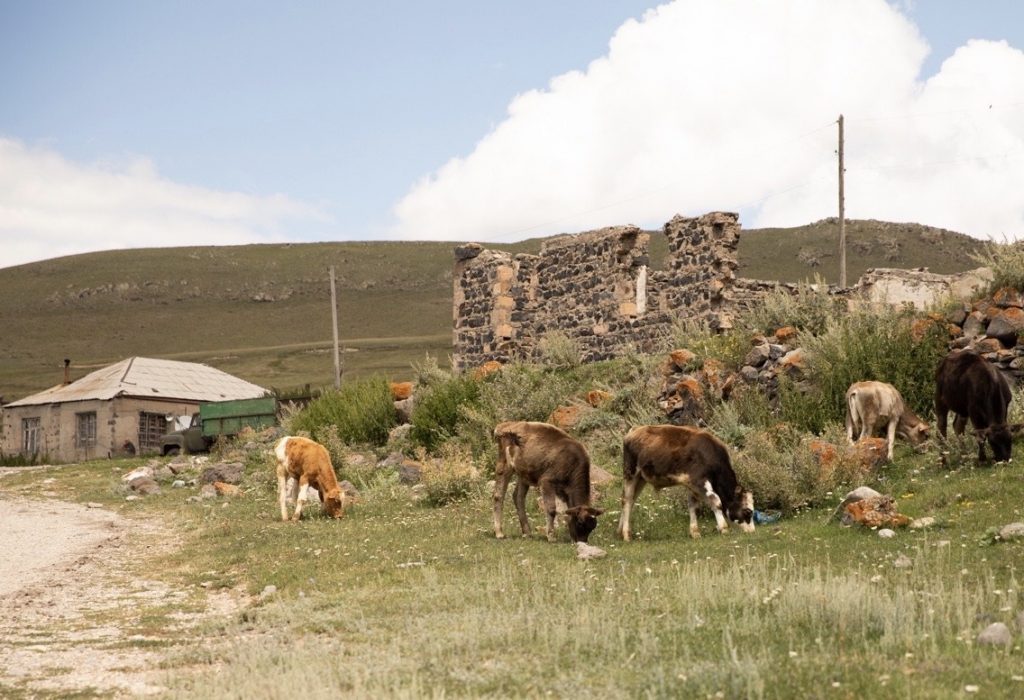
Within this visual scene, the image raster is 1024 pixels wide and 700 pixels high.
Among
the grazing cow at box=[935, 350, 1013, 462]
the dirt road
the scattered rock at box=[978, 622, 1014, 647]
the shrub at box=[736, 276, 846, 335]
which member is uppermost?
the shrub at box=[736, 276, 846, 335]

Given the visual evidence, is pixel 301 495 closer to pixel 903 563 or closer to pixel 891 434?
pixel 891 434

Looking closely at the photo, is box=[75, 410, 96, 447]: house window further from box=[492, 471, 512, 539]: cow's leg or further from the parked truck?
box=[492, 471, 512, 539]: cow's leg

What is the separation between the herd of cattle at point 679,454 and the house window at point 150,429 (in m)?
31.7

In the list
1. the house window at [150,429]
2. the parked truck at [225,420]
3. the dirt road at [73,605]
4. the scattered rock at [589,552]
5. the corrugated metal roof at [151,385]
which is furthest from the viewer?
the corrugated metal roof at [151,385]

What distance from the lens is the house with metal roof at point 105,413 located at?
4222cm

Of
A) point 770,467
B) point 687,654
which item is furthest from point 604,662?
point 770,467

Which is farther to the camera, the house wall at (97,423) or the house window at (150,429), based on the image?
the house window at (150,429)

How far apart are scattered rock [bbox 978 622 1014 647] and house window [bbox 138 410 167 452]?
38547 mm

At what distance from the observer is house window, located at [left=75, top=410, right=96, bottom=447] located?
4281 cm

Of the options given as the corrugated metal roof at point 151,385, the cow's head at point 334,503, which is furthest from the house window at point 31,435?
the cow's head at point 334,503

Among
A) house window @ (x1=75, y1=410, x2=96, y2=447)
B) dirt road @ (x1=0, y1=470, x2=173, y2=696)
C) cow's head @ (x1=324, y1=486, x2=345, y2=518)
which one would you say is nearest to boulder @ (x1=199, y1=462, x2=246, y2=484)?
dirt road @ (x1=0, y1=470, x2=173, y2=696)

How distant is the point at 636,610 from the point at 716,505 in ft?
13.4

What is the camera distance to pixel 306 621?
29.8ft

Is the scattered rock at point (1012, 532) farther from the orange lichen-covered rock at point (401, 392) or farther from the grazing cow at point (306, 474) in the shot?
the orange lichen-covered rock at point (401, 392)
